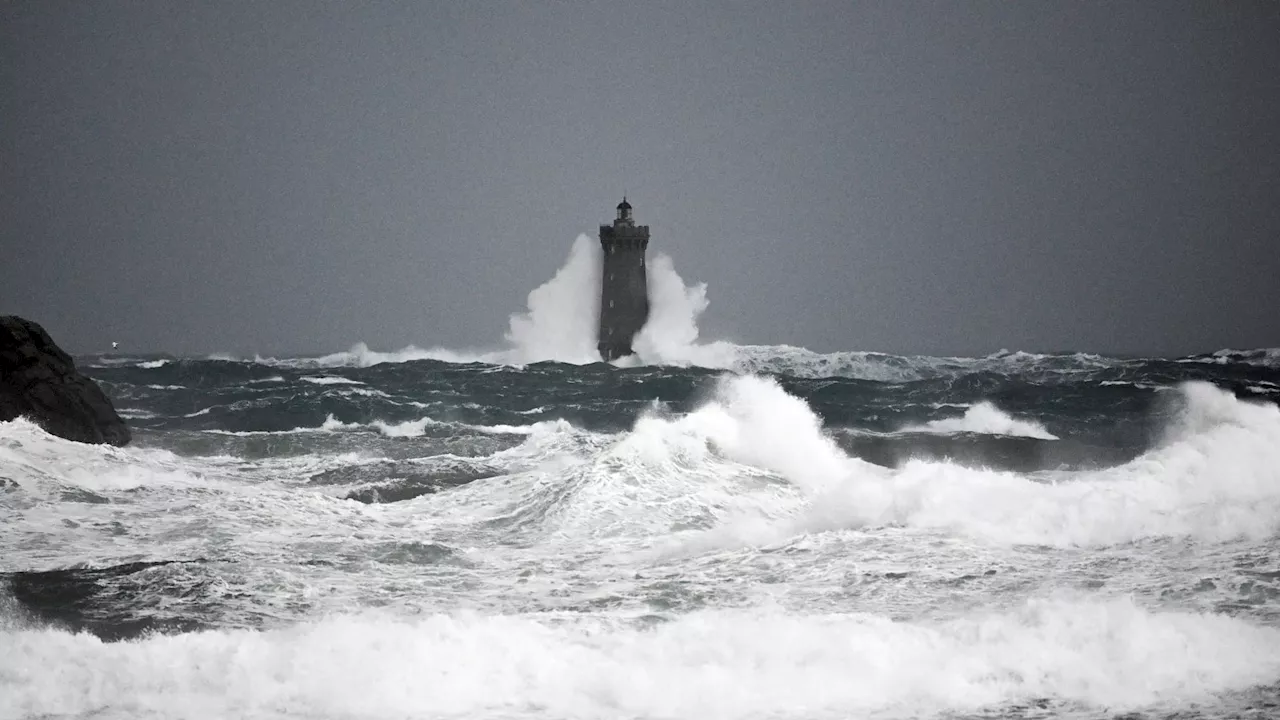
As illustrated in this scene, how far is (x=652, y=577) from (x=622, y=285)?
41986 millimetres

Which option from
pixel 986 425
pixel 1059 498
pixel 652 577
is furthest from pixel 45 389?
pixel 986 425

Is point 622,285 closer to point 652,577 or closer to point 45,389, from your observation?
point 45,389

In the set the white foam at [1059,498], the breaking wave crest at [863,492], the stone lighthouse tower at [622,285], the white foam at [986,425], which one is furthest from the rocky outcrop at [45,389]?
the stone lighthouse tower at [622,285]

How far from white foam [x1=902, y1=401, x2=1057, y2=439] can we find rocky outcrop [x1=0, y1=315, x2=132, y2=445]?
1879 centimetres

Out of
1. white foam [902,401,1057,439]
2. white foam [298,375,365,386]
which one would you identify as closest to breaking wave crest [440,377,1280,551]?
white foam [902,401,1057,439]

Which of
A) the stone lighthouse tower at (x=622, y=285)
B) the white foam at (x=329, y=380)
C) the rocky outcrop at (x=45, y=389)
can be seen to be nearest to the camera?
the rocky outcrop at (x=45, y=389)

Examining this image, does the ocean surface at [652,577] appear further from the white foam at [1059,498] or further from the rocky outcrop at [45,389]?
the rocky outcrop at [45,389]

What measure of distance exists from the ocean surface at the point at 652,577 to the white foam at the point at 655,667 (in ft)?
0.10

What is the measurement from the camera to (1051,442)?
89.5 ft

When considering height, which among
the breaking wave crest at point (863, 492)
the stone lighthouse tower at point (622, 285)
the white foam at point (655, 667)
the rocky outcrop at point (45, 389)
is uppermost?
the stone lighthouse tower at point (622, 285)

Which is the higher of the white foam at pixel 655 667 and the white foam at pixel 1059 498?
the white foam at pixel 1059 498

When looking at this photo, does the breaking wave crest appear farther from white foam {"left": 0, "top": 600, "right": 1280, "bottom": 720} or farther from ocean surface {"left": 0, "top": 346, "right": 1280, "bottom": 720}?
white foam {"left": 0, "top": 600, "right": 1280, "bottom": 720}

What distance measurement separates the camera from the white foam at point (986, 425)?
1189 inches

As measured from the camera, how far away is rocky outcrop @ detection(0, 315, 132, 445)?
22047mm
